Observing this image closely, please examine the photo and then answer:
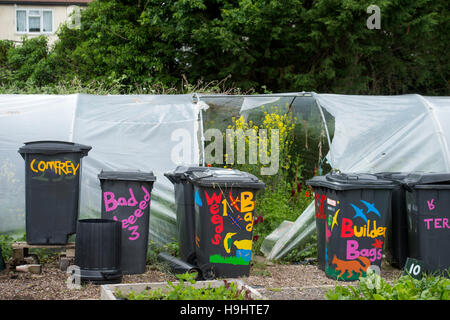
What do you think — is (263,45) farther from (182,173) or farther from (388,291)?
(388,291)

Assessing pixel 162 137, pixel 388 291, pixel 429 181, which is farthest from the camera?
pixel 162 137

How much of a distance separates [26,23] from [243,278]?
23902 mm

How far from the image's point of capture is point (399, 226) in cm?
678

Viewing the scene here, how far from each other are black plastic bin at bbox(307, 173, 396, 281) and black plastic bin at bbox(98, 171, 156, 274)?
215cm

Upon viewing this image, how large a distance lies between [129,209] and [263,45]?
344 inches

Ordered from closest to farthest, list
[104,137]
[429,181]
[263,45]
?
[429,181]
[104,137]
[263,45]

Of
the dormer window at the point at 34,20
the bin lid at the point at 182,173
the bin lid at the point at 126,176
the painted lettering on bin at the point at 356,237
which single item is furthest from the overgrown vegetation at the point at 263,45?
the dormer window at the point at 34,20

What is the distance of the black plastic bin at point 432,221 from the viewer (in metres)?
6.38

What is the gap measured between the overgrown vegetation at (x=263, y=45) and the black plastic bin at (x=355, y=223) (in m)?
7.53

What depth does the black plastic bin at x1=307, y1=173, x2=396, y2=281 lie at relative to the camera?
626cm

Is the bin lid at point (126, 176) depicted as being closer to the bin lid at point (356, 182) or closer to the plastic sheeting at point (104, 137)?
the plastic sheeting at point (104, 137)

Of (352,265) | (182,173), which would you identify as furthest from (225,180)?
(352,265)

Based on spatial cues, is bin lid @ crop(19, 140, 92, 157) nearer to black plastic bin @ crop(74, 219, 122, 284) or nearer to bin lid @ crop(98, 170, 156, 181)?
bin lid @ crop(98, 170, 156, 181)
